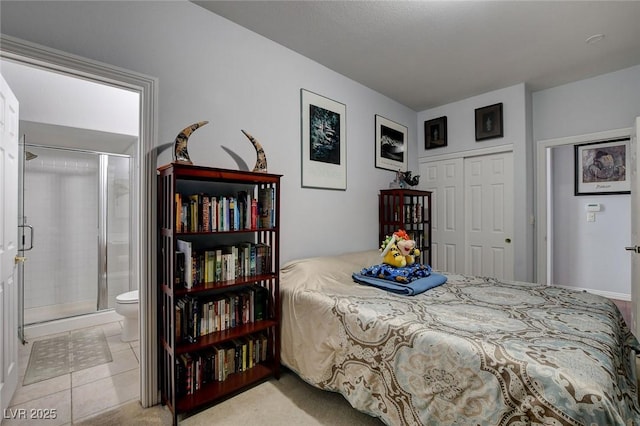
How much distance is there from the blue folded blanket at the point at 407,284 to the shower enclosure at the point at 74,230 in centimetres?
303

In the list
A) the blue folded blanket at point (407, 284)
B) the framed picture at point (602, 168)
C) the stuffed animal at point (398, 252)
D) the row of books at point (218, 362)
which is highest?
the framed picture at point (602, 168)

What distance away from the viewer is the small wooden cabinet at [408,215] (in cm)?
348

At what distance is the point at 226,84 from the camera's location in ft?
7.26

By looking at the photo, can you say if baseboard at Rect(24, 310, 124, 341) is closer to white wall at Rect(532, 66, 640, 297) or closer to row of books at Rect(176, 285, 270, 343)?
row of books at Rect(176, 285, 270, 343)

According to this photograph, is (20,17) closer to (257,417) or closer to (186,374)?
(186,374)

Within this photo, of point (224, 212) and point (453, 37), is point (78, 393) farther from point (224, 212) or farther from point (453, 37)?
point (453, 37)

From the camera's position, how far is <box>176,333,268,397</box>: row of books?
5.88 feet

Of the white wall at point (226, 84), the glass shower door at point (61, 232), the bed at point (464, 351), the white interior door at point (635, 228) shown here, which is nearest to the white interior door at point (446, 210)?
the white wall at point (226, 84)

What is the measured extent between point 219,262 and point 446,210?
10.3ft

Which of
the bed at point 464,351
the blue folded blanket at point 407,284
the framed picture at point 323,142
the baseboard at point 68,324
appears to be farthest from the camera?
the baseboard at point 68,324

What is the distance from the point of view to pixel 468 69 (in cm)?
298

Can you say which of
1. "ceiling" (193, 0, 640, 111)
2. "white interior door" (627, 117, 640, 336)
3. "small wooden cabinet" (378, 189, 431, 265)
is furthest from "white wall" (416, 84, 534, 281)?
"small wooden cabinet" (378, 189, 431, 265)

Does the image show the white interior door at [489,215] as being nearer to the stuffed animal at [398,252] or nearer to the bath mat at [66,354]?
the stuffed animal at [398,252]

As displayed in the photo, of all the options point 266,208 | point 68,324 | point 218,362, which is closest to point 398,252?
point 266,208
